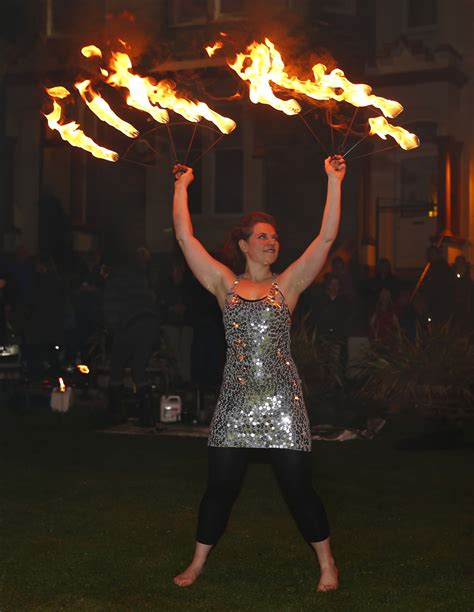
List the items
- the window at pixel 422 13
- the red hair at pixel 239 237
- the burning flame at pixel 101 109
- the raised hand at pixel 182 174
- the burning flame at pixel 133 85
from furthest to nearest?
the window at pixel 422 13, the burning flame at pixel 101 109, the burning flame at pixel 133 85, the raised hand at pixel 182 174, the red hair at pixel 239 237

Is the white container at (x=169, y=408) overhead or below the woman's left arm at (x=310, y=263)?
below

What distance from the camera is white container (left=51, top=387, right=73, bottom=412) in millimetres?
14297

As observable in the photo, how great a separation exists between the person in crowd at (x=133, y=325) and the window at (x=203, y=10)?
1173cm

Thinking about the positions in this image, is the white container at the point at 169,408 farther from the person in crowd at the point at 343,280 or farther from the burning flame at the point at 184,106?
the burning flame at the point at 184,106

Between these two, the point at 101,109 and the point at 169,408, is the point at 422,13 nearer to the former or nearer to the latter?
the point at 169,408

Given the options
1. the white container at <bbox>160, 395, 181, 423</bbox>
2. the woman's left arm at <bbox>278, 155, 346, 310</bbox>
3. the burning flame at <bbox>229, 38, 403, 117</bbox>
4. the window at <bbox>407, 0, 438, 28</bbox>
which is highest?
the window at <bbox>407, 0, 438, 28</bbox>

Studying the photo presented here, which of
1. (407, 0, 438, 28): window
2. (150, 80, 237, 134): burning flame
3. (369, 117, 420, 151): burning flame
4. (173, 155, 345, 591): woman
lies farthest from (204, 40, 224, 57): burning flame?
(407, 0, 438, 28): window

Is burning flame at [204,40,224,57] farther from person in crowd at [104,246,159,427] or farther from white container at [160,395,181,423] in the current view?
white container at [160,395,181,423]

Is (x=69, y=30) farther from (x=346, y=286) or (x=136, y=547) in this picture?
(x=136, y=547)

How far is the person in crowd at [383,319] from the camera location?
594 inches

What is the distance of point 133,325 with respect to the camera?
1270cm

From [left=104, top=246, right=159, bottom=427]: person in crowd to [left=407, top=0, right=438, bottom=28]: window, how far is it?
11.6 m

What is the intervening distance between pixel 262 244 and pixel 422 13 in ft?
57.5

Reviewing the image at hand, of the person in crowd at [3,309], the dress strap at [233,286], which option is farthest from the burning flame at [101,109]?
the person in crowd at [3,309]
